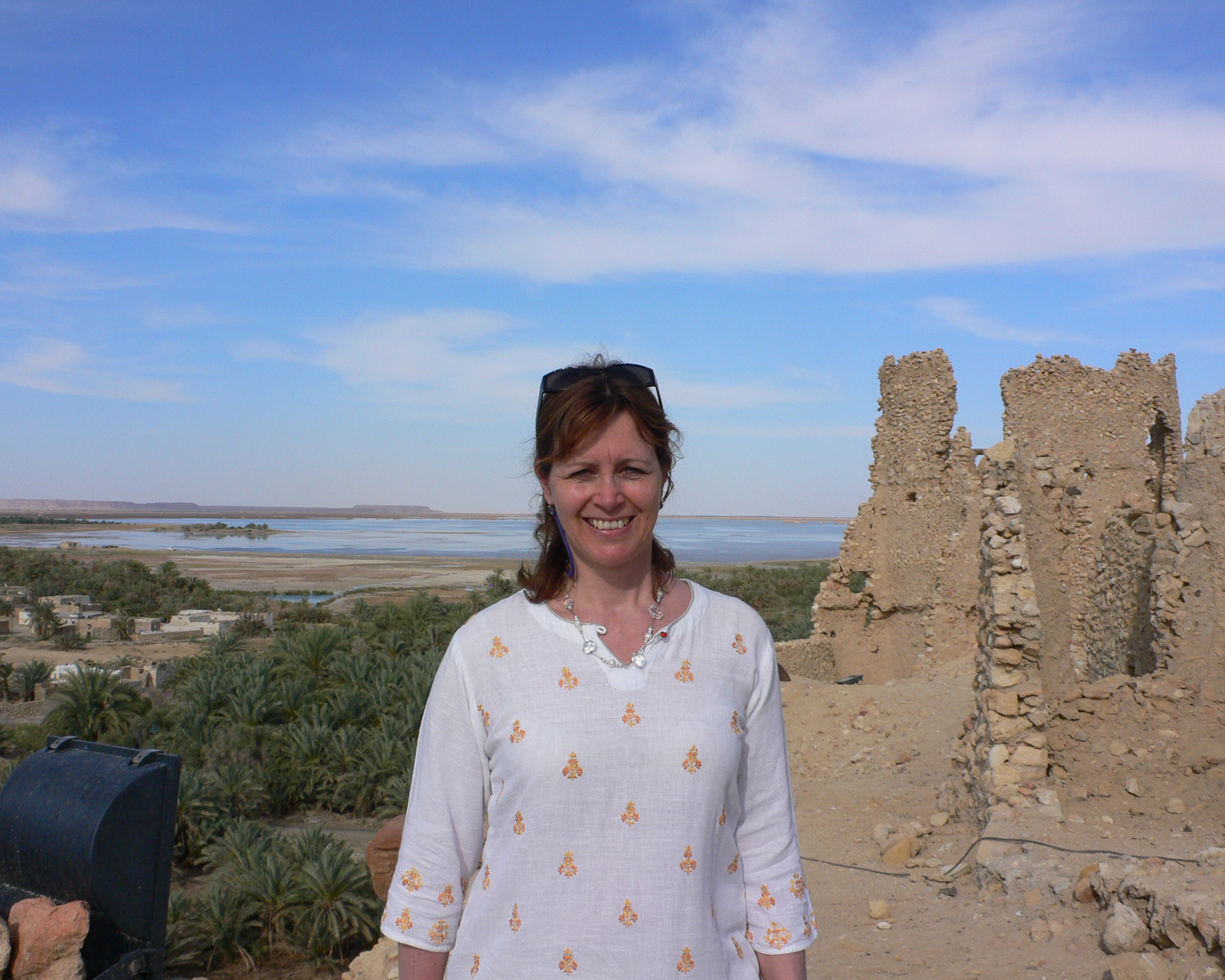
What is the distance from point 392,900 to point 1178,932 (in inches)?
138

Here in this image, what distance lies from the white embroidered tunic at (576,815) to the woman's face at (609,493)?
0.17 meters

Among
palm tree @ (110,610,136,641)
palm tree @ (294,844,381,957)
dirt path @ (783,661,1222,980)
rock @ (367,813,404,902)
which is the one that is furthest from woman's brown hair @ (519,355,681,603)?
palm tree @ (110,610,136,641)

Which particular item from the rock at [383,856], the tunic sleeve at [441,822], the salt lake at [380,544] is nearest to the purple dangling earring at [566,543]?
the tunic sleeve at [441,822]

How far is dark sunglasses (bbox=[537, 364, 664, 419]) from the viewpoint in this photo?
A: 1.82 metres

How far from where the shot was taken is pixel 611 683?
168cm

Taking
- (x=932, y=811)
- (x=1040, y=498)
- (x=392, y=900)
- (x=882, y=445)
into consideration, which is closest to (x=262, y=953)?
(x=932, y=811)

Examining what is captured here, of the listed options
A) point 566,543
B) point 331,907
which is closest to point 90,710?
point 331,907

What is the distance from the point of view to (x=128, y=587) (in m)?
33.3

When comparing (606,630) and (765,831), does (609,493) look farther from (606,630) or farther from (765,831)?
(765,831)

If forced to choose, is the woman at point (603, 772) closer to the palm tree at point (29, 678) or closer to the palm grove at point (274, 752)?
the palm grove at point (274, 752)

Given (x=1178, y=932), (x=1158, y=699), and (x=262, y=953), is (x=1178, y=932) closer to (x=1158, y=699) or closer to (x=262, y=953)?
(x=1158, y=699)

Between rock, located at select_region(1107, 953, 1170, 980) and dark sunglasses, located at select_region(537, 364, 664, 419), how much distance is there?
3.29 meters

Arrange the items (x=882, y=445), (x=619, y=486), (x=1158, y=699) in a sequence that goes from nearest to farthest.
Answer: (x=619, y=486) → (x=1158, y=699) → (x=882, y=445)

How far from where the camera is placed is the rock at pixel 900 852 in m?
6.15
